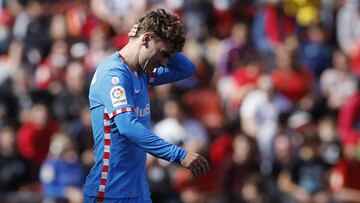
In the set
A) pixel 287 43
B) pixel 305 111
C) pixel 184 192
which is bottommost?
pixel 184 192

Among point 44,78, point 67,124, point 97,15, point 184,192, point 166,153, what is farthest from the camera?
point 97,15

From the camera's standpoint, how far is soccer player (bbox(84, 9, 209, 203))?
6.73 meters

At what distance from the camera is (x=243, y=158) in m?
12.8

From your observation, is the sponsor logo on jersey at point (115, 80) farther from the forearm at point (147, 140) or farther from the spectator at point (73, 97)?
the spectator at point (73, 97)

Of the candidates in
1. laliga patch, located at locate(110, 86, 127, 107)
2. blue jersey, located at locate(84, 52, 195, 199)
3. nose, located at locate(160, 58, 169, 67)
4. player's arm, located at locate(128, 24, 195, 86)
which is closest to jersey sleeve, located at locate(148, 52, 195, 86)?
player's arm, located at locate(128, 24, 195, 86)

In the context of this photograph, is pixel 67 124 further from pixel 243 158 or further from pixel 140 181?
pixel 140 181

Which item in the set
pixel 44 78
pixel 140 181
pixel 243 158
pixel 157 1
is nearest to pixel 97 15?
pixel 157 1

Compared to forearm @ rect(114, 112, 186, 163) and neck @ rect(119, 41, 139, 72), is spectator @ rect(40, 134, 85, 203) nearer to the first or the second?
neck @ rect(119, 41, 139, 72)

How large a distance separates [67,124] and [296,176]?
317 centimetres

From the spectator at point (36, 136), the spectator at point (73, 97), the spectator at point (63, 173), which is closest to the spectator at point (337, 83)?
the spectator at point (73, 97)

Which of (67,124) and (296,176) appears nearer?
(296,176)

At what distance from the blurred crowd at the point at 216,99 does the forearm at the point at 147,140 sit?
573 cm

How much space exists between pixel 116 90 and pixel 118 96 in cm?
5

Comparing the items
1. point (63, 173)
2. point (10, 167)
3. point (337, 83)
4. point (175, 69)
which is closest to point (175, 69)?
point (175, 69)
